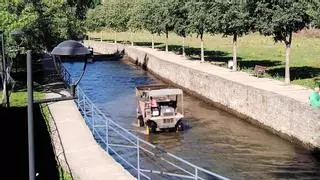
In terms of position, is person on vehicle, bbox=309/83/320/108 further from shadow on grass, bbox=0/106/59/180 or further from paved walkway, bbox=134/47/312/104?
shadow on grass, bbox=0/106/59/180

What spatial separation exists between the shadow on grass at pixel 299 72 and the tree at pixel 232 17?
10.0ft

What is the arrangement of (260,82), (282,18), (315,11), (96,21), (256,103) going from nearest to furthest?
(315,11)
(256,103)
(282,18)
(260,82)
(96,21)

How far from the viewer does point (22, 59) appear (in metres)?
43.5

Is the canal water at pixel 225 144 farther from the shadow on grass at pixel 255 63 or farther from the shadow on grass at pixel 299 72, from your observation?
the shadow on grass at pixel 255 63

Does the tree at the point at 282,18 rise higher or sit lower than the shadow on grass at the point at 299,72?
higher

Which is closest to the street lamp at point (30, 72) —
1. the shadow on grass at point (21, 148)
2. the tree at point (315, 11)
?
the shadow on grass at point (21, 148)

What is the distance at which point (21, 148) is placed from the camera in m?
20.3

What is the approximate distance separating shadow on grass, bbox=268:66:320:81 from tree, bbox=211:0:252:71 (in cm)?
306

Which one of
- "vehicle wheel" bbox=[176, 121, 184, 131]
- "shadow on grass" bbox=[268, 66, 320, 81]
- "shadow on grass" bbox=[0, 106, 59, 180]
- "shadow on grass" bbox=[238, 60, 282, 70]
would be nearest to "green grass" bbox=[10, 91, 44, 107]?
"shadow on grass" bbox=[0, 106, 59, 180]

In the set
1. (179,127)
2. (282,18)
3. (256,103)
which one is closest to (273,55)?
(282,18)

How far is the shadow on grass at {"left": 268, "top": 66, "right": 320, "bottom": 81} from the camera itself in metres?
33.5

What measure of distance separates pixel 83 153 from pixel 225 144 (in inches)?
374

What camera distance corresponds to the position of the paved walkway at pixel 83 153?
14.1 metres

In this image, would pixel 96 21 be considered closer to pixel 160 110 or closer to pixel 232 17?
pixel 232 17
